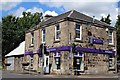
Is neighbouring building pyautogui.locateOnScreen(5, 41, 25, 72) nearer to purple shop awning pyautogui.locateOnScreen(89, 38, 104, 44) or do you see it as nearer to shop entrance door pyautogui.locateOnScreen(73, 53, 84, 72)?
shop entrance door pyautogui.locateOnScreen(73, 53, 84, 72)

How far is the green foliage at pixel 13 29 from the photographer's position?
50344mm

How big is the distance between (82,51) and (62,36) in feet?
9.05

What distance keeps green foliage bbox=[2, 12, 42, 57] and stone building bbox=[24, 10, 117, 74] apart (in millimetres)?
17196

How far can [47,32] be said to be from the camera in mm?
31781

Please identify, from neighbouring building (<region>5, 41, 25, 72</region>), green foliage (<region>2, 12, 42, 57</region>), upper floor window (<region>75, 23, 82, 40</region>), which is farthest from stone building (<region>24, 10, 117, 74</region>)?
green foliage (<region>2, 12, 42, 57</region>)

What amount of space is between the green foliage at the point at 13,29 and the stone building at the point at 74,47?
1720 centimetres

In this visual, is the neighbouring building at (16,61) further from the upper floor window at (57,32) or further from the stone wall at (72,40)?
the upper floor window at (57,32)

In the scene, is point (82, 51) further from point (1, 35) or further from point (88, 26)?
point (1, 35)

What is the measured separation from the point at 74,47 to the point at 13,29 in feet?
88.1

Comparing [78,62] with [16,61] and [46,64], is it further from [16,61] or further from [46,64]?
[16,61]

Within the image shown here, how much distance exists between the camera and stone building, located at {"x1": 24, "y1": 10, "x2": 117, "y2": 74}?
28.2 meters

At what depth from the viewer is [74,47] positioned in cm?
2759

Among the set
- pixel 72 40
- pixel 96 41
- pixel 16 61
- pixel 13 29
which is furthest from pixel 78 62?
pixel 13 29

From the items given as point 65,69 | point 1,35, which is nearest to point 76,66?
point 65,69
